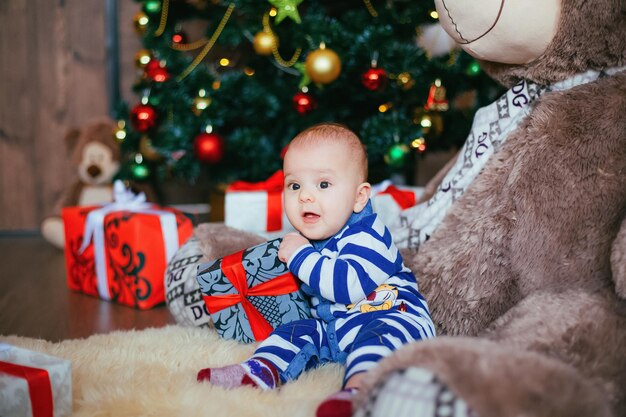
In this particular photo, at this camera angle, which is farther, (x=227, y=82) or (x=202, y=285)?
(x=227, y=82)

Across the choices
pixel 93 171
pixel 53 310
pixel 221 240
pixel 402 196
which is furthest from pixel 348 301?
pixel 93 171

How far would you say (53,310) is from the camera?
1.52m

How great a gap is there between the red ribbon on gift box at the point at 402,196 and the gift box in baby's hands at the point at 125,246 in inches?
21.5

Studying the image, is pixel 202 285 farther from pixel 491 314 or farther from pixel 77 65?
pixel 77 65

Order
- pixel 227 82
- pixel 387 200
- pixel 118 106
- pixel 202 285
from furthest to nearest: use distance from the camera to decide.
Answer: pixel 118 106 → pixel 227 82 → pixel 387 200 → pixel 202 285

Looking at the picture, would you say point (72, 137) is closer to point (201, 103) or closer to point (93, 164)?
point (93, 164)

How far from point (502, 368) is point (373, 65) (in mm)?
1436

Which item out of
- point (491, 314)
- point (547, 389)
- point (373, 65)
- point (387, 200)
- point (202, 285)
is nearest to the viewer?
point (547, 389)

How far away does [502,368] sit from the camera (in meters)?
0.61

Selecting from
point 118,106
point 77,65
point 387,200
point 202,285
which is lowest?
point 202,285

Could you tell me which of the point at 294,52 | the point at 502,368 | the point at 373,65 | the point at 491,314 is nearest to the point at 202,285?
the point at 491,314

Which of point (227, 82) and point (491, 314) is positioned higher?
point (227, 82)

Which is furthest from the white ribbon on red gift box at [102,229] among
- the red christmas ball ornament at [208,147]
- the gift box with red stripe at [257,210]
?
the red christmas ball ornament at [208,147]

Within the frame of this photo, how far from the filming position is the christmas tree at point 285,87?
1920 mm
